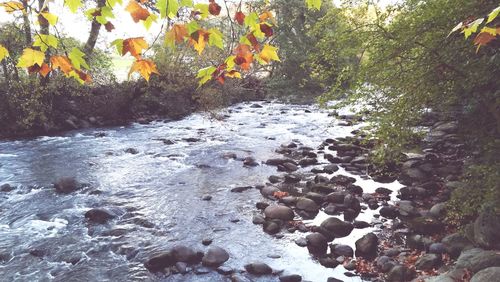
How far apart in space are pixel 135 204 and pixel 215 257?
9.73ft

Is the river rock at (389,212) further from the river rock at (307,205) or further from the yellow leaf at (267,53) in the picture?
the yellow leaf at (267,53)

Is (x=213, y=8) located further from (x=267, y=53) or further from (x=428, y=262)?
(x=428, y=262)

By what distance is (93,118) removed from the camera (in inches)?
603

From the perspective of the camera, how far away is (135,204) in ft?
26.1

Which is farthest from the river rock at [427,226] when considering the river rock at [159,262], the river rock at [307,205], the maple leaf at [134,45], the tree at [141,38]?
the maple leaf at [134,45]

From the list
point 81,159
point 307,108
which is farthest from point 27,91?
point 307,108

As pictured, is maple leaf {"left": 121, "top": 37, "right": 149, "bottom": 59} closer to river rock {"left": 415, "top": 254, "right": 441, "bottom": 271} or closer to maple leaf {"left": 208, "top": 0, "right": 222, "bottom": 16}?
maple leaf {"left": 208, "top": 0, "right": 222, "bottom": 16}

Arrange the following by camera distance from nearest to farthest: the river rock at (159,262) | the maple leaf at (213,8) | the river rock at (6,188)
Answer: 1. the maple leaf at (213,8)
2. the river rock at (159,262)
3. the river rock at (6,188)

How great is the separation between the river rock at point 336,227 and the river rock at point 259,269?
1381mm

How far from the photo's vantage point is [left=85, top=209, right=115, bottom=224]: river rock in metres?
7.13

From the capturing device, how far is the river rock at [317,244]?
5.89 meters

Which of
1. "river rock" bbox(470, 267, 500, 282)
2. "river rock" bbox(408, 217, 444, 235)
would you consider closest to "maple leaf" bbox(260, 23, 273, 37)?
"river rock" bbox(470, 267, 500, 282)

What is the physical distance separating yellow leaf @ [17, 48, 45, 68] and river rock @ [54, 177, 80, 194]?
752cm

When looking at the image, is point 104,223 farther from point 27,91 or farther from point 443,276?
point 27,91
